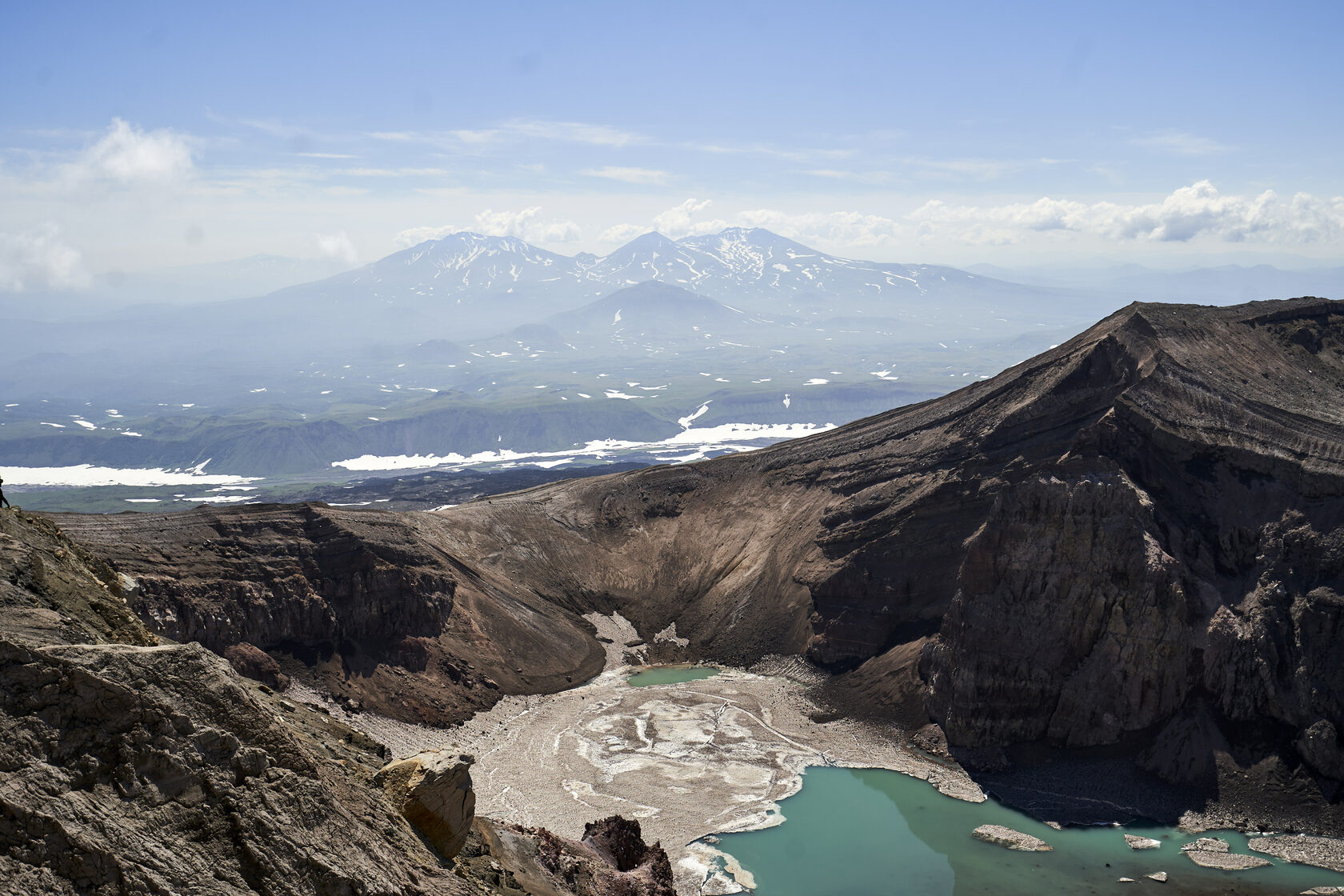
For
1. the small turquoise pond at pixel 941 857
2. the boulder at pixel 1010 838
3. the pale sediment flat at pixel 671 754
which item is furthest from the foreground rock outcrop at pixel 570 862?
the boulder at pixel 1010 838

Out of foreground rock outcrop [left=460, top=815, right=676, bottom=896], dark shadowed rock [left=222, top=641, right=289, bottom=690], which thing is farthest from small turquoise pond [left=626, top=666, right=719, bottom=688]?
foreground rock outcrop [left=460, top=815, right=676, bottom=896]

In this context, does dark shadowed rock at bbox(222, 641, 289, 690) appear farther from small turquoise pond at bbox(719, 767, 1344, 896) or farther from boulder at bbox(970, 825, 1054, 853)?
boulder at bbox(970, 825, 1054, 853)

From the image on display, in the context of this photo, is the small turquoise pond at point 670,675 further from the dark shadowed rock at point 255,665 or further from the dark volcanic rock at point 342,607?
the dark shadowed rock at point 255,665

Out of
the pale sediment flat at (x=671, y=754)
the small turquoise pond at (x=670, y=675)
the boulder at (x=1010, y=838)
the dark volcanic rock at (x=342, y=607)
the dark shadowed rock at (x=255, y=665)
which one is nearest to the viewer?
the boulder at (x=1010, y=838)

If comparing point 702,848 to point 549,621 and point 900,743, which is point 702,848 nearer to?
point 900,743

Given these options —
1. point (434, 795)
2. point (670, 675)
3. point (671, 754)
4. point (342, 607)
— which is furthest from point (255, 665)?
point (434, 795)
